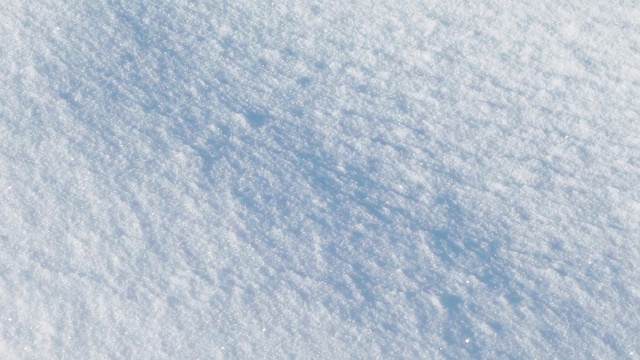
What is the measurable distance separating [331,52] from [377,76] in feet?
0.51

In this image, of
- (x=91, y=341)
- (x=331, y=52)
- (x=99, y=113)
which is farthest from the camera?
(x=331, y=52)

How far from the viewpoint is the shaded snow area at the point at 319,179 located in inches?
52.5

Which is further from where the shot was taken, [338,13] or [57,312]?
[338,13]

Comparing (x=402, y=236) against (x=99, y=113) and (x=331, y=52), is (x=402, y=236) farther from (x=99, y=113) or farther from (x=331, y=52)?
(x=99, y=113)

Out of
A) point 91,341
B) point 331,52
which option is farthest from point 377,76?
point 91,341

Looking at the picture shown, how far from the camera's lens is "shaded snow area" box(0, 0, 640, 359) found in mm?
1334

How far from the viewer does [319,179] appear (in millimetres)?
1446

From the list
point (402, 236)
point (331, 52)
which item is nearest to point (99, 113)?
point (331, 52)

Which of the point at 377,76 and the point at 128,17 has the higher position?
the point at 377,76

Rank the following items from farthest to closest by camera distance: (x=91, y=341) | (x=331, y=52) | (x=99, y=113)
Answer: (x=331, y=52) < (x=99, y=113) < (x=91, y=341)

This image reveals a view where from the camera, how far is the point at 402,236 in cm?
140

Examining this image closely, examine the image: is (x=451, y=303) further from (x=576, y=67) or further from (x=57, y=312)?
(x=57, y=312)

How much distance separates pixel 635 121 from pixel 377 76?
2.43 ft

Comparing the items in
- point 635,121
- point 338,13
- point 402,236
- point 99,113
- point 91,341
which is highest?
point 635,121
